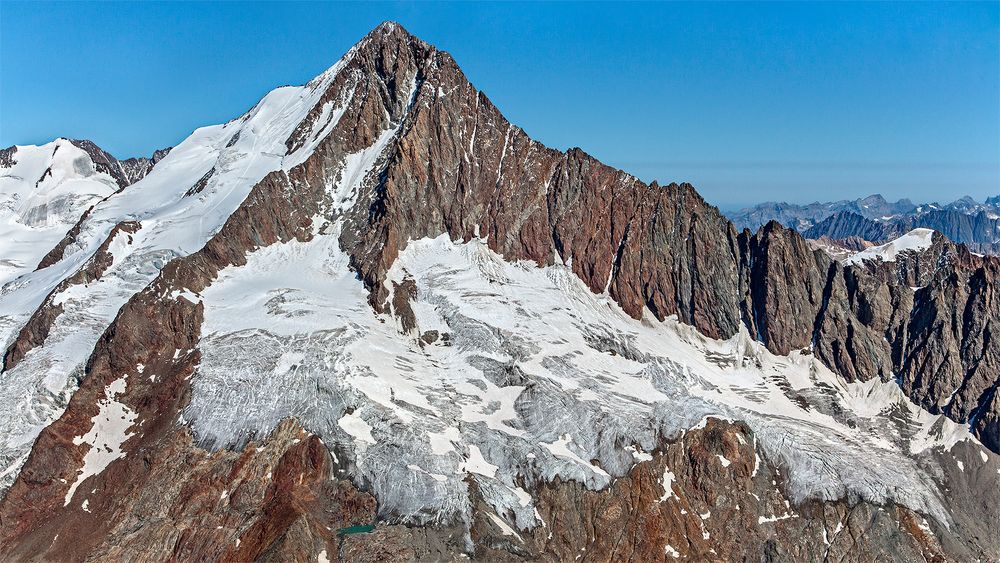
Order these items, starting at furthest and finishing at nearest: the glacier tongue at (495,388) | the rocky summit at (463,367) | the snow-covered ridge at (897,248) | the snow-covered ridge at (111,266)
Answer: the snow-covered ridge at (897,248) < the snow-covered ridge at (111,266) < the glacier tongue at (495,388) < the rocky summit at (463,367)

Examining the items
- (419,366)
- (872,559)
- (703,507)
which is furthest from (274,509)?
(872,559)

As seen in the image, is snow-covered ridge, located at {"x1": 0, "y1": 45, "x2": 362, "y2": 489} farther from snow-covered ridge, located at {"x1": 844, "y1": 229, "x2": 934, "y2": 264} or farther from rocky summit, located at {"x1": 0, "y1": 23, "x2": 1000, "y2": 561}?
snow-covered ridge, located at {"x1": 844, "y1": 229, "x2": 934, "y2": 264}

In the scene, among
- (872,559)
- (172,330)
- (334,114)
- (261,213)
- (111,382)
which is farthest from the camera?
(334,114)

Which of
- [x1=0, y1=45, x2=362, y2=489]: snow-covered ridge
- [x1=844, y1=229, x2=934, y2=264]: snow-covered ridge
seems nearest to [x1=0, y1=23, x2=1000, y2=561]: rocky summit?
[x1=0, y1=45, x2=362, y2=489]: snow-covered ridge

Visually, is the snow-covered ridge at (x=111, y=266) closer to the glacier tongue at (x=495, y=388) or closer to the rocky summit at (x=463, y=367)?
the rocky summit at (x=463, y=367)

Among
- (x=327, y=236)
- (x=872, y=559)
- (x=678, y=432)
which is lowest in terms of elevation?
(x=872, y=559)

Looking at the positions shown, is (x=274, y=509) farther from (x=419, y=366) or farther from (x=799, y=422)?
(x=799, y=422)

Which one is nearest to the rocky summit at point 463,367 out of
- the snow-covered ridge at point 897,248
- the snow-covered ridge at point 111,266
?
the snow-covered ridge at point 111,266
